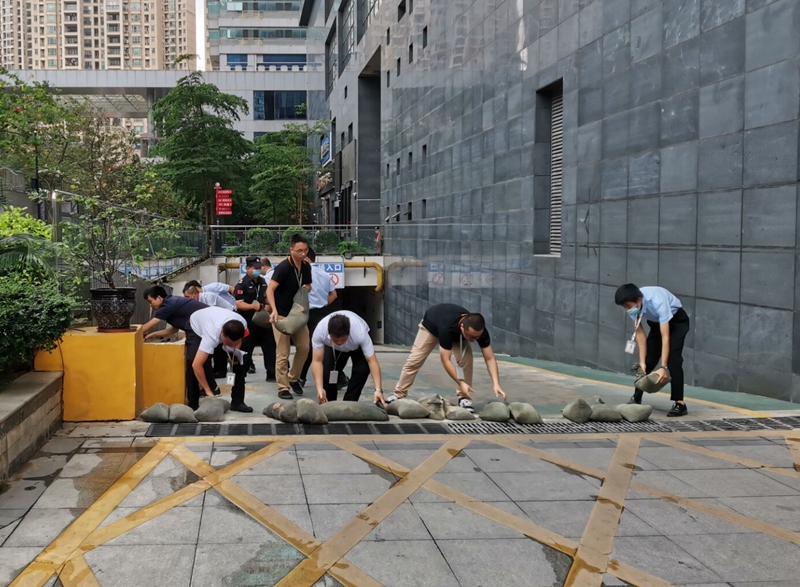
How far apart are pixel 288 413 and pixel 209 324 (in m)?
1.35

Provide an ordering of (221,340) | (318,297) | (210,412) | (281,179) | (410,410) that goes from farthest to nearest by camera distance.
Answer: (281,179) → (318,297) → (221,340) → (410,410) → (210,412)

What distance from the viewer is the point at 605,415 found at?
7.03 meters

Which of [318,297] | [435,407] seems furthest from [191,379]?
[435,407]

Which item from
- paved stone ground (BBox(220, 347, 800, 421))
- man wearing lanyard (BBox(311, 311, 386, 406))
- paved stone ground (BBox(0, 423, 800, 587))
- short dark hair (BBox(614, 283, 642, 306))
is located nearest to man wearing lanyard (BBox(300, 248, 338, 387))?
paved stone ground (BBox(220, 347, 800, 421))

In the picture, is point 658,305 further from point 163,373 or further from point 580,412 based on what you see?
point 163,373

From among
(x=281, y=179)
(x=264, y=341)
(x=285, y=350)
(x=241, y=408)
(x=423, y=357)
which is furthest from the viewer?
(x=281, y=179)

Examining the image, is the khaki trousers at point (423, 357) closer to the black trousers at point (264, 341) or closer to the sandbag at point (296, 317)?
the sandbag at point (296, 317)

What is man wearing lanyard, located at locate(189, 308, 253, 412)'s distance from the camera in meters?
7.03

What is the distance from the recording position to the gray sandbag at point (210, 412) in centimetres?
663

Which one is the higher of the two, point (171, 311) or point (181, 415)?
point (171, 311)

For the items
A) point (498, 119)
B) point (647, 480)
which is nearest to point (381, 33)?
point (498, 119)

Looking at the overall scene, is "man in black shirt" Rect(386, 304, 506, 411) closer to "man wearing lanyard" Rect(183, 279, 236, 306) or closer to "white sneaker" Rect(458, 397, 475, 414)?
"white sneaker" Rect(458, 397, 475, 414)

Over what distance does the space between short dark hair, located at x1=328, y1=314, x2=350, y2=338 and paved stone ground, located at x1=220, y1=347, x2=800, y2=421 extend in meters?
1.14

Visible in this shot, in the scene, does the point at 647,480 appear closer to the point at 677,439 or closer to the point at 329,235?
the point at 677,439
